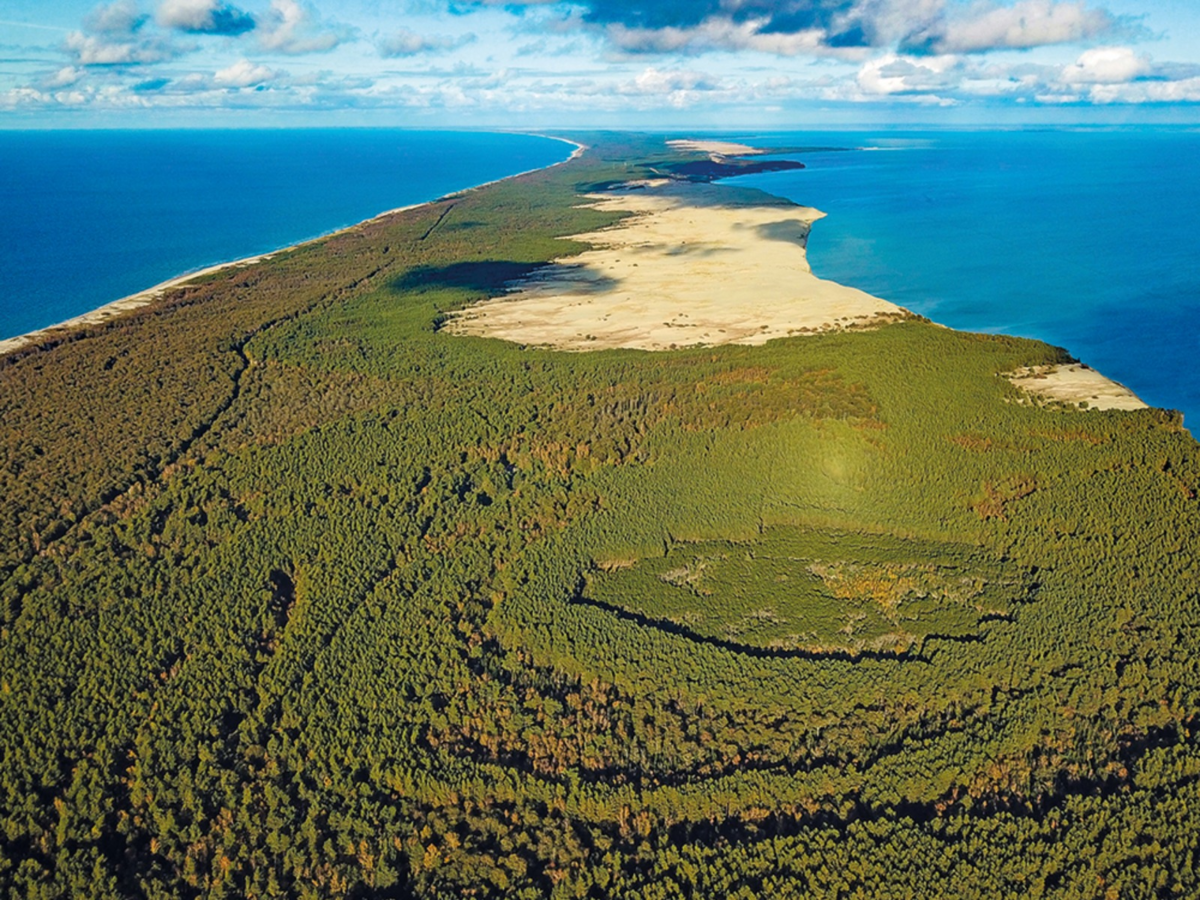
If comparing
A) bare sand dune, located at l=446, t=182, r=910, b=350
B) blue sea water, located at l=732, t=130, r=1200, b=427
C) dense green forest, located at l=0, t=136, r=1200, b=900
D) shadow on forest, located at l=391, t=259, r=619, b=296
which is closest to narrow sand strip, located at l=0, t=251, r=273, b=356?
dense green forest, located at l=0, t=136, r=1200, b=900

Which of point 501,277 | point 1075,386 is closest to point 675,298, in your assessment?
point 501,277

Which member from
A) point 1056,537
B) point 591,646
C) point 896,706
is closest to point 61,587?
point 591,646

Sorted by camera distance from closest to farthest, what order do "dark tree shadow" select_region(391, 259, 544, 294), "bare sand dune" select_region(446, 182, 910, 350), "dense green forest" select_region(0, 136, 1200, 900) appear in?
"dense green forest" select_region(0, 136, 1200, 900)
"bare sand dune" select_region(446, 182, 910, 350)
"dark tree shadow" select_region(391, 259, 544, 294)

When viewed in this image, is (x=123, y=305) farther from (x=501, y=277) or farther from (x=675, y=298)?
(x=675, y=298)

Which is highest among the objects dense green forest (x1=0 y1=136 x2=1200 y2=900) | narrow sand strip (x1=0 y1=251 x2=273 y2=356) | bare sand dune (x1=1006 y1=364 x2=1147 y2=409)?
narrow sand strip (x1=0 y1=251 x2=273 y2=356)

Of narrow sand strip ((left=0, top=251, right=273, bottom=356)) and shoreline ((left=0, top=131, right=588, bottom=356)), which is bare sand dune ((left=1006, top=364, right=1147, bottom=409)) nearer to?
shoreline ((left=0, top=131, right=588, bottom=356))

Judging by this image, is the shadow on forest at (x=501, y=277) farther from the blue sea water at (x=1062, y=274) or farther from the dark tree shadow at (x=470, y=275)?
the blue sea water at (x=1062, y=274)

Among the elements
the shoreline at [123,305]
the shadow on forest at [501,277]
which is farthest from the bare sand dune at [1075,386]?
the shoreline at [123,305]

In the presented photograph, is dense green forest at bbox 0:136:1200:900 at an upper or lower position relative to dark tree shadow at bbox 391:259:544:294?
lower
